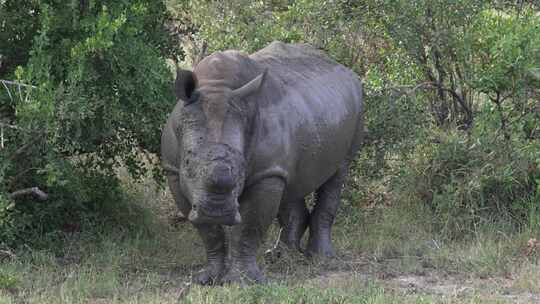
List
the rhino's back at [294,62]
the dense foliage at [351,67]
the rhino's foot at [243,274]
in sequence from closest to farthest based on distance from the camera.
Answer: the rhino's foot at [243,274] → the dense foliage at [351,67] → the rhino's back at [294,62]

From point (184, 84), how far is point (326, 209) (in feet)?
8.52

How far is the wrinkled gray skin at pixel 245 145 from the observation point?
23.3ft

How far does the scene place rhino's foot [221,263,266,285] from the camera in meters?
7.54

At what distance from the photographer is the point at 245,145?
7.42 meters

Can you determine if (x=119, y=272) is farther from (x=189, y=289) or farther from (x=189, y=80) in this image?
(x=189, y=80)

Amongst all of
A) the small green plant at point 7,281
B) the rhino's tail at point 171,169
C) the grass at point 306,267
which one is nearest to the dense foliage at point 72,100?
the grass at point 306,267

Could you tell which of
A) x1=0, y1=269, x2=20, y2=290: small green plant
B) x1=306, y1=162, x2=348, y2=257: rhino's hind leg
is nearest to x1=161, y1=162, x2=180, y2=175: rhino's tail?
x1=0, y1=269, x2=20, y2=290: small green plant

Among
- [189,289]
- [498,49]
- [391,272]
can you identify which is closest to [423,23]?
[498,49]

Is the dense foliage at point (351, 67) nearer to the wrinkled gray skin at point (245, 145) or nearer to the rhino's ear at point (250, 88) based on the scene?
the wrinkled gray skin at point (245, 145)

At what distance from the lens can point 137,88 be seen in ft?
28.5

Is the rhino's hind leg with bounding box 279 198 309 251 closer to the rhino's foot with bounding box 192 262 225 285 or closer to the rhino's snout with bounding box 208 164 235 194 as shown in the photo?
the rhino's foot with bounding box 192 262 225 285

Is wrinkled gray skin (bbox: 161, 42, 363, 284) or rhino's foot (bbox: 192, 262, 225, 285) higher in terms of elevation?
wrinkled gray skin (bbox: 161, 42, 363, 284)

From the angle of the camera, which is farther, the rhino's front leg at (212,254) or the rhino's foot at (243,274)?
the rhino's front leg at (212,254)

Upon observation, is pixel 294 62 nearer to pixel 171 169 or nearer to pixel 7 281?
pixel 171 169
